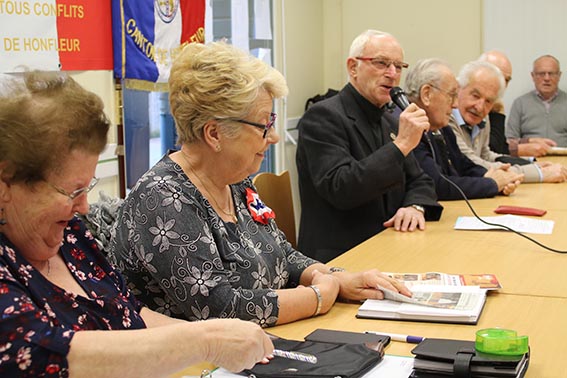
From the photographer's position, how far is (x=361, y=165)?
10.6 feet

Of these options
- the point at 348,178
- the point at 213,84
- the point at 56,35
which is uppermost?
the point at 56,35

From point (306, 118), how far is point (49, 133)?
2.18 meters

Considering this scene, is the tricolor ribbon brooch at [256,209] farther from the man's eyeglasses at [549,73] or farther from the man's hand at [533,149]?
the man's eyeglasses at [549,73]

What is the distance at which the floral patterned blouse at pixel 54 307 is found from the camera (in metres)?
1.18

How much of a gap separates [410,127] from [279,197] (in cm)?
63

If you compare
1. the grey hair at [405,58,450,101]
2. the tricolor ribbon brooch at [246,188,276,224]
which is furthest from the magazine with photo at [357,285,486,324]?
the grey hair at [405,58,450,101]

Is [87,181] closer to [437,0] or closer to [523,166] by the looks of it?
[523,166]

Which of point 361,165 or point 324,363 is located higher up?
point 361,165

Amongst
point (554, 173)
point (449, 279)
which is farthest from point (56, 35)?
point (554, 173)

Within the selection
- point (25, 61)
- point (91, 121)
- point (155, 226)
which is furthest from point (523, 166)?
point (91, 121)

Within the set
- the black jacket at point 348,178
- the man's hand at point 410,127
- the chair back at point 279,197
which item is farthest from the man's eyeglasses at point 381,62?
the chair back at point 279,197

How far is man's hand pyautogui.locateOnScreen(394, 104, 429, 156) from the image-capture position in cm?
314

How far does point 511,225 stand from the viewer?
323 centimetres

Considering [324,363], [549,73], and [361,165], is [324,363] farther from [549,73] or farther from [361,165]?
[549,73]
